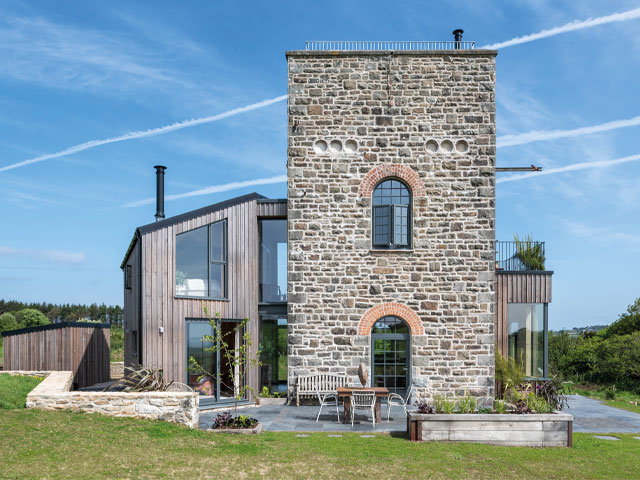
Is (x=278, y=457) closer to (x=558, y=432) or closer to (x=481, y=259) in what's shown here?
(x=558, y=432)

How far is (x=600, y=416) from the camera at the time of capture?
42.0 ft

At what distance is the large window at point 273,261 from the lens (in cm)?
1440

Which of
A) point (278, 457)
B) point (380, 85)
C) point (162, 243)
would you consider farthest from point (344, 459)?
point (380, 85)

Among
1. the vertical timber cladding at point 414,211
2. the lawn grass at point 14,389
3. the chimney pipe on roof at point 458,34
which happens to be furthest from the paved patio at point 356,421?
the chimney pipe on roof at point 458,34

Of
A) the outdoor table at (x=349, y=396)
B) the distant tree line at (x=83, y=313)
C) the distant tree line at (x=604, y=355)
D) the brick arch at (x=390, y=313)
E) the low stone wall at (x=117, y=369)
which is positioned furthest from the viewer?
the distant tree line at (x=83, y=313)

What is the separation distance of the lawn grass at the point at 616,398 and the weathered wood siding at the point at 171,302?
9.85 m

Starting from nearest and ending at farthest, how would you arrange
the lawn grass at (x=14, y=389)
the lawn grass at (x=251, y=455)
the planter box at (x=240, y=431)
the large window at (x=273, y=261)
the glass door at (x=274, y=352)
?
1. the lawn grass at (x=251, y=455)
2. the planter box at (x=240, y=431)
3. the lawn grass at (x=14, y=389)
4. the large window at (x=273, y=261)
5. the glass door at (x=274, y=352)

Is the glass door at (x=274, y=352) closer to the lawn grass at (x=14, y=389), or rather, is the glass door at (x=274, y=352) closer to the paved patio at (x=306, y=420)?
Result: the paved patio at (x=306, y=420)

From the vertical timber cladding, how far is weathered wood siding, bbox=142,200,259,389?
1.42 meters

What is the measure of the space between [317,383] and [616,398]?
946 centimetres

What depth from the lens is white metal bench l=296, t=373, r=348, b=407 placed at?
43.7 ft

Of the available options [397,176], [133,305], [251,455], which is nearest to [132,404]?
[251,455]

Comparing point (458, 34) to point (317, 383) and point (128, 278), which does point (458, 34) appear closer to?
point (317, 383)

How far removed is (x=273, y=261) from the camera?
14633 mm
